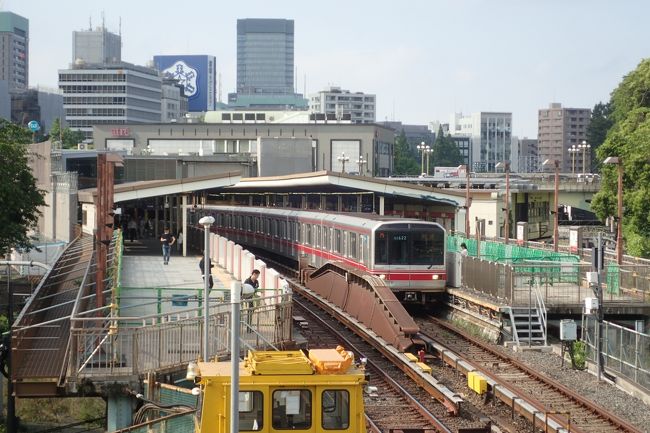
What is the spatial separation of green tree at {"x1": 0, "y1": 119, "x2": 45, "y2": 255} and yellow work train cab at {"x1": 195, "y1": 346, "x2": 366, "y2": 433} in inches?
928

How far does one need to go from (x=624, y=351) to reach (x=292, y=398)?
473 inches

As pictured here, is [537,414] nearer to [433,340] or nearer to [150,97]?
[433,340]

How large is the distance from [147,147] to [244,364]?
86090mm

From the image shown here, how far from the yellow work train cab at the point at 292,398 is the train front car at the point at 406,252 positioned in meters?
17.7

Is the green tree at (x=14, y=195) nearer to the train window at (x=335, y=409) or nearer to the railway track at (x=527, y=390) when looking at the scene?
the railway track at (x=527, y=390)

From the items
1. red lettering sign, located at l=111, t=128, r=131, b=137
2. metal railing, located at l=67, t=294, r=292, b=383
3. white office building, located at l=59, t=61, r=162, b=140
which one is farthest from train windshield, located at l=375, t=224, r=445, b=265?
white office building, located at l=59, t=61, r=162, b=140

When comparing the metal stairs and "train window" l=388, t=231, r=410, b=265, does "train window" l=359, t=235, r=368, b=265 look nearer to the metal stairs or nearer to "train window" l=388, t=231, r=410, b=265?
"train window" l=388, t=231, r=410, b=265

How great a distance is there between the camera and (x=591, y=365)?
24000 mm

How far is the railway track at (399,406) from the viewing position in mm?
18594

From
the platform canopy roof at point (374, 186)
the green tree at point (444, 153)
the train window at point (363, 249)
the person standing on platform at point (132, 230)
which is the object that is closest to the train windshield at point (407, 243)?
the train window at point (363, 249)

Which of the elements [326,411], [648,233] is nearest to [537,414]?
[326,411]

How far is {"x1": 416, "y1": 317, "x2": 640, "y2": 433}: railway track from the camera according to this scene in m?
18.6

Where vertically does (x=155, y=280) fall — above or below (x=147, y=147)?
below

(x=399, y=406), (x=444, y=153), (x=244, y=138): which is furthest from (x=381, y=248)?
(x=444, y=153)
